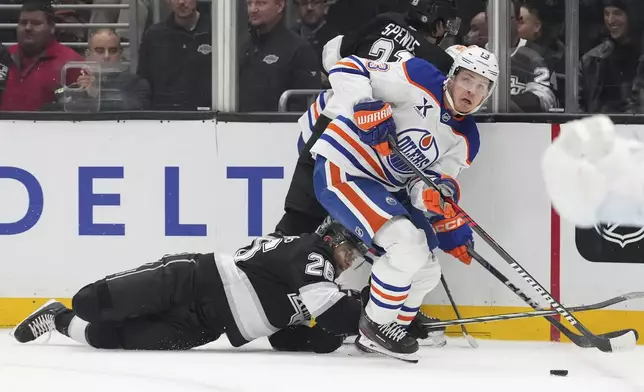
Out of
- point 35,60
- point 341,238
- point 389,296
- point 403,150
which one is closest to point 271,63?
point 403,150

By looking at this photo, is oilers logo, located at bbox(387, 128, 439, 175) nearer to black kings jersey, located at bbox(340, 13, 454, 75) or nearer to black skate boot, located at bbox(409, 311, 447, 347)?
black kings jersey, located at bbox(340, 13, 454, 75)

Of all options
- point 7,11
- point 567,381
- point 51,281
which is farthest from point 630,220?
point 7,11

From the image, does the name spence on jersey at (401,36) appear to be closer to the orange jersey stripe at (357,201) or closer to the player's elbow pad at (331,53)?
the player's elbow pad at (331,53)

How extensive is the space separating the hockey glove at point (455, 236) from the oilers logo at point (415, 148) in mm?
228

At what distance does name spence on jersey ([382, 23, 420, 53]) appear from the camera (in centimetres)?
417

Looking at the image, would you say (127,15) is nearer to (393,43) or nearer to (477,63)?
(393,43)

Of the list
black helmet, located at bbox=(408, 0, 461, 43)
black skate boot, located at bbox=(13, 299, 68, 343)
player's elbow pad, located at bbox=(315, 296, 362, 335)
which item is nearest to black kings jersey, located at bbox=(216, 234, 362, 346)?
player's elbow pad, located at bbox=(315, 296, 362, 335)

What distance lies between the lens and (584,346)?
3.84 m

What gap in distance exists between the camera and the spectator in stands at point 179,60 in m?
4.38

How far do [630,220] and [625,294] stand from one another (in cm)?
28

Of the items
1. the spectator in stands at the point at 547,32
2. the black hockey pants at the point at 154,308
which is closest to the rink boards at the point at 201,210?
the spectator in stands at the point at 547,32

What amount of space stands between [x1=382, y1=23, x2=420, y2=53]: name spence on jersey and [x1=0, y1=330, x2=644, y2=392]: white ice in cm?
114

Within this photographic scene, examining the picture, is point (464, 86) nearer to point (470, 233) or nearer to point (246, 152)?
point (470, 233)

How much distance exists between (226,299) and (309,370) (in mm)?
473
